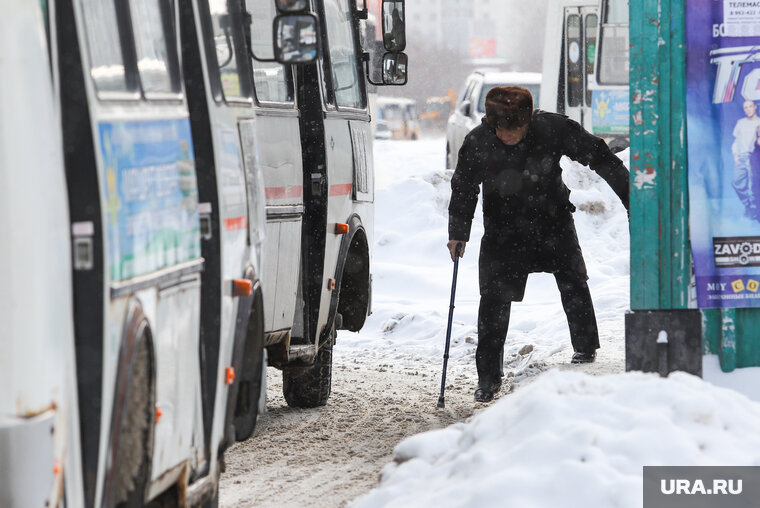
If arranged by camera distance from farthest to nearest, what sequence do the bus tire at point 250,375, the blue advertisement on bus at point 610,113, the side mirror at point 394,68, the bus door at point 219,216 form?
the blue advertisement on bus at point 610,113, the side mirror at point 394,68, the bus tire at point 250,375, the bus door at point 219,216

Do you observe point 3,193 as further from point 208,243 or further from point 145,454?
point 208,243

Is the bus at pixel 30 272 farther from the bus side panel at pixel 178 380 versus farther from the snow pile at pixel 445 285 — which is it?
the snow pile at pixel 445 285

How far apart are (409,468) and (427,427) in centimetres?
278

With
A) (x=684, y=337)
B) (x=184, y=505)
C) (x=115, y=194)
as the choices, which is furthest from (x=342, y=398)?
(x=115, y=194)

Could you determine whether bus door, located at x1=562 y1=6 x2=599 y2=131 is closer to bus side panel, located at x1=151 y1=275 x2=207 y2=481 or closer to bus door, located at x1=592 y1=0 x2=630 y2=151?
bus door, located at x1=592 y1=0 x2=630 y2=151

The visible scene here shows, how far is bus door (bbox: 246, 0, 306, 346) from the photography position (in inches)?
278

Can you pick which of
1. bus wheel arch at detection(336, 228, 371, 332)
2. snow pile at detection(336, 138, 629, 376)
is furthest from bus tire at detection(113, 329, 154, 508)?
snow pile at detection(336, 138, 629, 376)

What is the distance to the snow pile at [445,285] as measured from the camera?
447 inches

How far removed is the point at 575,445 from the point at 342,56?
448 centimetres

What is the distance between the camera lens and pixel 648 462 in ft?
14.7

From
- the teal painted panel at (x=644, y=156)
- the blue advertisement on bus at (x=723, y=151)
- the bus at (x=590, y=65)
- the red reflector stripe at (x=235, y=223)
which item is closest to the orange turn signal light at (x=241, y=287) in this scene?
the red reflector stripe at (x=235, y=223)

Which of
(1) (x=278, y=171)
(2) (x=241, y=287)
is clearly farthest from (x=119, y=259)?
(1) (x=278, y=171)

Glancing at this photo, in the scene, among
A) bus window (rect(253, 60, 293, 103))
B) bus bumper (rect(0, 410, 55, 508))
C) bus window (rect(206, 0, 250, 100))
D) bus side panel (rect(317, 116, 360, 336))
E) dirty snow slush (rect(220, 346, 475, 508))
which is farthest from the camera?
bus side panel (rect(317, 116, 360, 336))

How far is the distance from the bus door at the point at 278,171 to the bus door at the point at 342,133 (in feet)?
1.03
